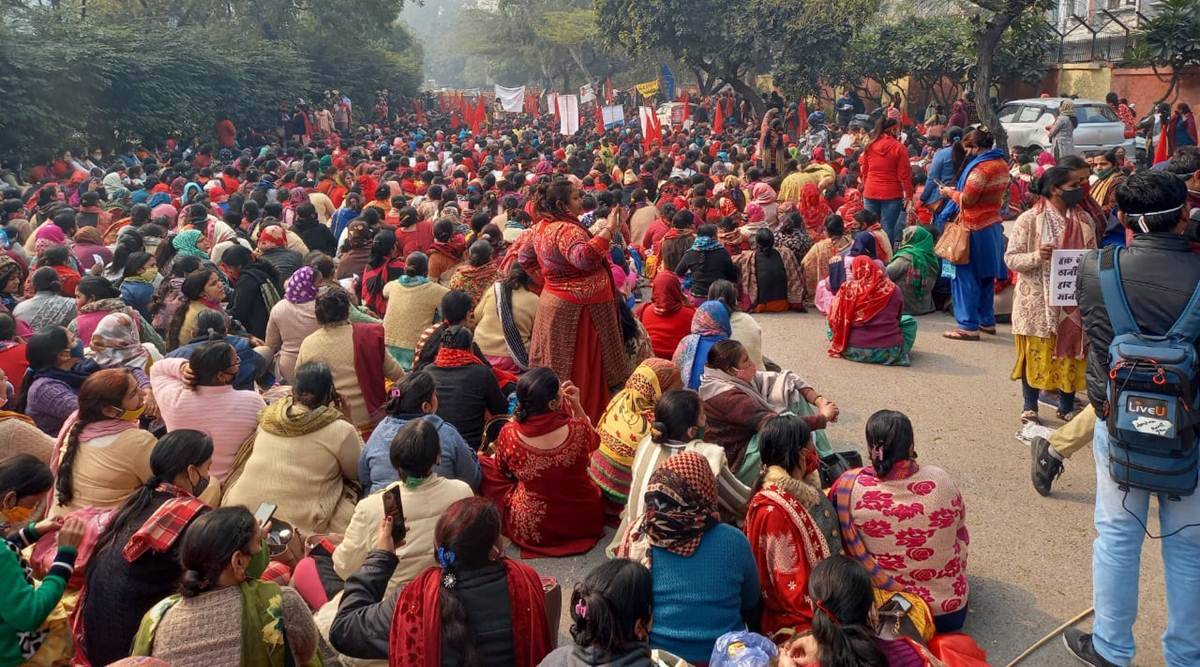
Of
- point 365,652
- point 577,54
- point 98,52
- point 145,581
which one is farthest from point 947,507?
point 577,54

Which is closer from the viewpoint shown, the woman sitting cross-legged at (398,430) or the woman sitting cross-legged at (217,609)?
the woman sitting cross-legged at (217,609)

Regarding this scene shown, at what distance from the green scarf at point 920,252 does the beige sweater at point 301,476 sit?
5521mm

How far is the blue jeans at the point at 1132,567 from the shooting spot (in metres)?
3.15

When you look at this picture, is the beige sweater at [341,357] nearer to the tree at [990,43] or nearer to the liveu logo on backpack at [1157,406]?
the liveu logo on backpack at [1157,406]

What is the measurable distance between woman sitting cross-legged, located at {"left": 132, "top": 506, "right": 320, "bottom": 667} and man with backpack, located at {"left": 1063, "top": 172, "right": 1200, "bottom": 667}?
2687mm

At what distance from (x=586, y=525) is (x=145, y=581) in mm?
2129

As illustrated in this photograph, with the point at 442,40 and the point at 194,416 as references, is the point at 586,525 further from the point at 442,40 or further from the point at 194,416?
the point at 442,40

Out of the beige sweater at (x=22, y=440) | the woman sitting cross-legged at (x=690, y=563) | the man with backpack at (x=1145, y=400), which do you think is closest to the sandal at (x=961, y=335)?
the man with backpack at (x=1145, y=400)

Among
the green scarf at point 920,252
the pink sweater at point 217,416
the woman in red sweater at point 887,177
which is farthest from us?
the woman in red sweater at point 887,177

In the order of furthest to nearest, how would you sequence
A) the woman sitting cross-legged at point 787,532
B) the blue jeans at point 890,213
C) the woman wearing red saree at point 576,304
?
the blue jeans at point 890,213, the woman wearing red saree at point 576,304, the woman sitting cross-legged at point 787,532

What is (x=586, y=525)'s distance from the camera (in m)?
4.65

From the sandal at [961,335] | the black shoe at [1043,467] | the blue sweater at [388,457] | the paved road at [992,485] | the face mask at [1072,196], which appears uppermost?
the face mask at [1072,196]

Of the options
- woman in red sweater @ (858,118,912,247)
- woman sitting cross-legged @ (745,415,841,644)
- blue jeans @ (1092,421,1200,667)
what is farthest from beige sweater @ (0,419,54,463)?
woman in red sweater @ (858,118,912,247)

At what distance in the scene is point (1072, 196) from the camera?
17.7 feet
